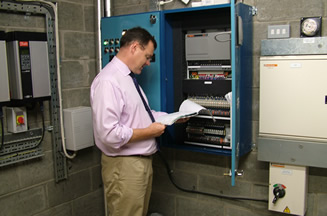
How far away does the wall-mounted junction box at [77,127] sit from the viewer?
7.59 ft

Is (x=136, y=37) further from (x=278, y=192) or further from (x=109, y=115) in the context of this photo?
(x=278, y=192)

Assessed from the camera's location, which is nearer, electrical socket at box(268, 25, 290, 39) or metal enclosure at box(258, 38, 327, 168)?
metal enclosure at box(258, 38, 327, 168)

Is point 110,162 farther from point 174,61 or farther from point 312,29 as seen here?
point 312,29

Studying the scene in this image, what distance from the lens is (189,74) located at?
2256 mm

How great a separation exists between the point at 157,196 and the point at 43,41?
4.89 feet

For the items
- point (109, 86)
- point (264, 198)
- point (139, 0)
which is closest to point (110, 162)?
point (109, 86)

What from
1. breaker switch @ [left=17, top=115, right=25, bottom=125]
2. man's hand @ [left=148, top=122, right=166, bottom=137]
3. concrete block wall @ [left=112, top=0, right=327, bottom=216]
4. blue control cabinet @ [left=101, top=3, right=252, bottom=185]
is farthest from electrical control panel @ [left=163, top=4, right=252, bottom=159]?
breaker switch @ [left=17, top=115, right=25, bottom=125]

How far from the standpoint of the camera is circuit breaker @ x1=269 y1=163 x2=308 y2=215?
2.00m

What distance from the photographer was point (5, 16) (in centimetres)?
201

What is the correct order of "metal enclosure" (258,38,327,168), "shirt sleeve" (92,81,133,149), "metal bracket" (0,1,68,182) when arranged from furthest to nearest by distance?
"metal bracket" (0,1,68,182)
"metal enclosure" (258,38,327,168)
"shirt sleeve" (92,81,133,149)

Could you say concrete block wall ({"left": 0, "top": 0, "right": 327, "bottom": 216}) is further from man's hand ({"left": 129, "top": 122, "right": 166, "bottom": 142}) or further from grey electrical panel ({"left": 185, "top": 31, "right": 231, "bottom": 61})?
man's hand ({"left": 129, "top": 122, "right": 166, "bottom": 142})

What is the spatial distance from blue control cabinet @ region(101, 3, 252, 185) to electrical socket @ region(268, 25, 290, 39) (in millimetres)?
122

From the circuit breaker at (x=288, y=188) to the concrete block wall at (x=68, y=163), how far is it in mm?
1367

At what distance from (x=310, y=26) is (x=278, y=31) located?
0.18 m
